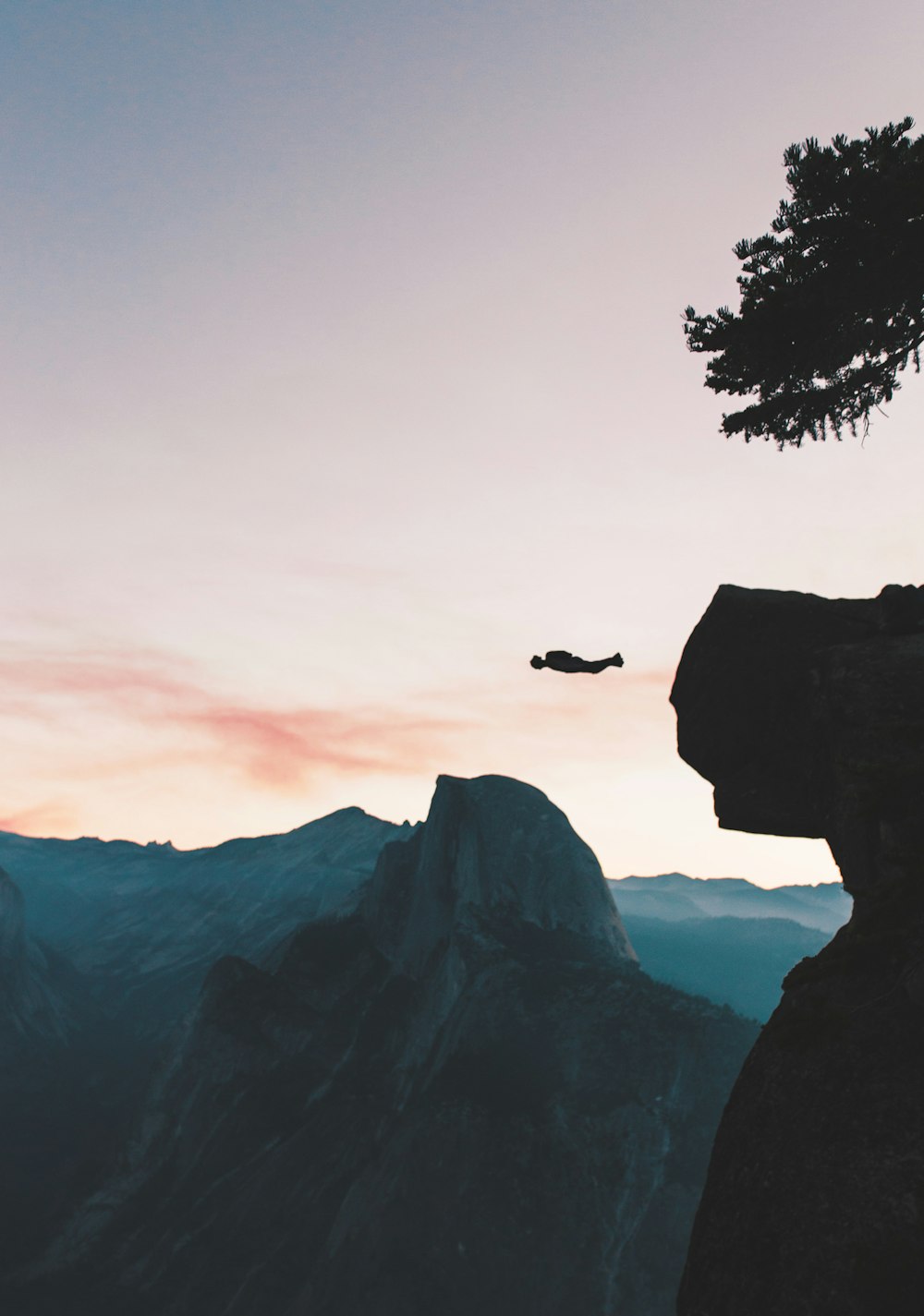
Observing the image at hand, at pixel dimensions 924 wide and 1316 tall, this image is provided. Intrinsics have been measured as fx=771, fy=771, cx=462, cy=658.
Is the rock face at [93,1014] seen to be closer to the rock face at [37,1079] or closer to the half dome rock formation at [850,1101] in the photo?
the rock face at [37,1079]

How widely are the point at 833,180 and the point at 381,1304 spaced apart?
73995 mm

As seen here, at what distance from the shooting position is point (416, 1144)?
69.2m

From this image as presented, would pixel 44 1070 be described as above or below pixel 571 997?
below

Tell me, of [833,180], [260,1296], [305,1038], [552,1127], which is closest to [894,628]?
[833,180]

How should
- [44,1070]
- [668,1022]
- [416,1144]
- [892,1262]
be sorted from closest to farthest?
[892,1262] < [416,1144] < [668,1022] < [44,1070]

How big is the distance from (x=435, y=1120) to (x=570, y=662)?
66.4 m

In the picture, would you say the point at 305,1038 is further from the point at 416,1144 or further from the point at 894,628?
the point at 894,628

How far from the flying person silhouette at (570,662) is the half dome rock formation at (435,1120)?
59633 millimetres

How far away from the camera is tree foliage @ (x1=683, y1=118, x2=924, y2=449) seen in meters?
14.4

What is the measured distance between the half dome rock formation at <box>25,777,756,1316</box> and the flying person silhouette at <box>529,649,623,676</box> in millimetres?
59633

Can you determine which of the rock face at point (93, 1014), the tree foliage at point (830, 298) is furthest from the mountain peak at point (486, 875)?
the tree foliage at point (830, 298)

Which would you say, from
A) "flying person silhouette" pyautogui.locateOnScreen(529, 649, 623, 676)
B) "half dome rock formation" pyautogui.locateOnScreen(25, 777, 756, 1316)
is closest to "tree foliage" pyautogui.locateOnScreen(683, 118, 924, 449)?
"flying person silhouette" pyautogui.locateOnScreen(529, 649, 623, 676)

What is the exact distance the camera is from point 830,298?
1562cm

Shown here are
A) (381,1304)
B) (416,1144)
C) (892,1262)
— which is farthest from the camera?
(416,1144)
